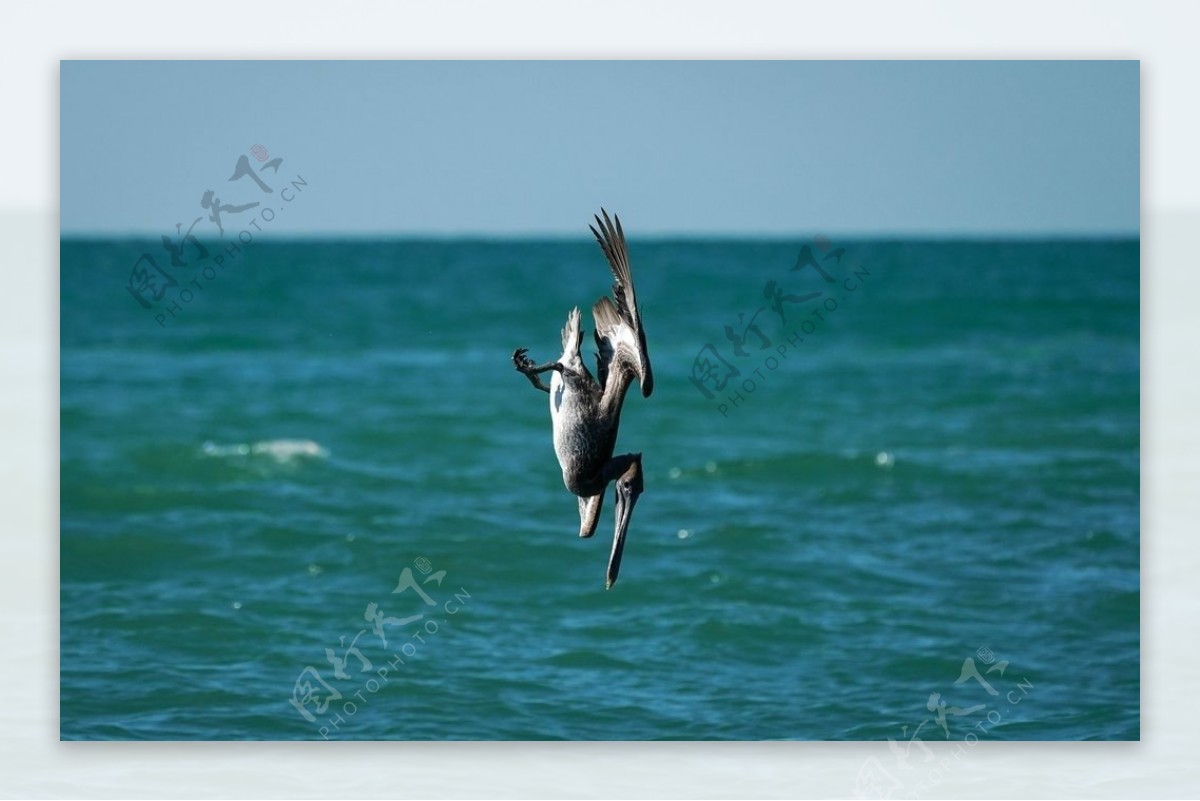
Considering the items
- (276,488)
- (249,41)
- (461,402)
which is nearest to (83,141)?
(249,41)

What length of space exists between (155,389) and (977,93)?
13.5 metres

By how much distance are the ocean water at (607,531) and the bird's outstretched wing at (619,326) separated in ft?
15.2

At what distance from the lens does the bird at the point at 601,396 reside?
228 inches

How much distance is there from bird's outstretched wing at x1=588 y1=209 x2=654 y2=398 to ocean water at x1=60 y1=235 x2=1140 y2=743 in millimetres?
4620

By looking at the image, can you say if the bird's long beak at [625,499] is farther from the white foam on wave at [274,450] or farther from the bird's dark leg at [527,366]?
the white foam on wave at [274,450]

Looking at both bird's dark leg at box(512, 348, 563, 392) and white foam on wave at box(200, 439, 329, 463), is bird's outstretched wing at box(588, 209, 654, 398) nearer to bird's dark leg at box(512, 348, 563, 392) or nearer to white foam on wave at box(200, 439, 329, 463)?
bird's dark leg at box(512, 348, 563, 392)

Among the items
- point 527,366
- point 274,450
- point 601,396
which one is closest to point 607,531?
point 274,450

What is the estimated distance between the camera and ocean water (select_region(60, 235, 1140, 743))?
1138 centimetres

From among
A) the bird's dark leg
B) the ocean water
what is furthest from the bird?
the ocean water

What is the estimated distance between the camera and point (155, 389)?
2212 centimetres

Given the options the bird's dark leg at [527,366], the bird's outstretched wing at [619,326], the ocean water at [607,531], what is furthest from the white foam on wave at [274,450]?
the bird's dark leg at [527,366]

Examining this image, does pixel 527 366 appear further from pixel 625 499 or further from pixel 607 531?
pixel 607 531

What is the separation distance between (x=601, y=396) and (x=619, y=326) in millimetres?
222

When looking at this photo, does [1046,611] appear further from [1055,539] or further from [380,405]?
[380,405]
